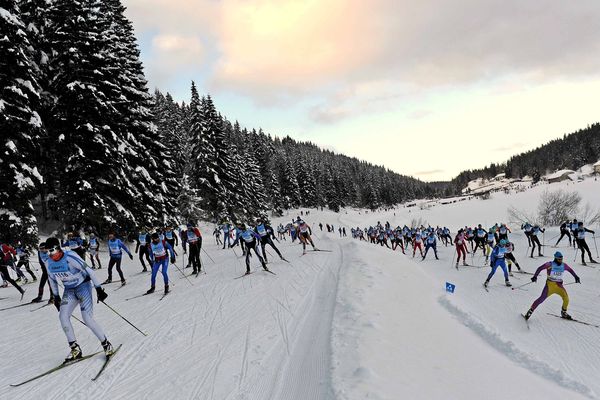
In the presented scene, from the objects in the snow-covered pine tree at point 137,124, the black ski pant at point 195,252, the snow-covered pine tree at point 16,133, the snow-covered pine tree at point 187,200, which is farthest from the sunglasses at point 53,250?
the snow-covered pine tree at point 187,200

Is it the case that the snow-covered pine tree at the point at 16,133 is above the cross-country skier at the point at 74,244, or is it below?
above

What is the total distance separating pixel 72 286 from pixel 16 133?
14129 mm

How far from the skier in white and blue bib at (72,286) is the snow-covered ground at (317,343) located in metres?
0.61

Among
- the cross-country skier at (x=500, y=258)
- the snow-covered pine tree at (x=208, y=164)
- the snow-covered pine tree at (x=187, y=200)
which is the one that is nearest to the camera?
the cross-country skier at (x=500, y=258)

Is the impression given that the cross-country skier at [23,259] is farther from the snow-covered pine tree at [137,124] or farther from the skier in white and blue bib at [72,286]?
the skier in white and blue bib at [72,286]

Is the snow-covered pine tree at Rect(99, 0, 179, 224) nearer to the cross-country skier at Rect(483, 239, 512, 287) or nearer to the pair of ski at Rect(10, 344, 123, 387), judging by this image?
the pair of ski at Rect(10, 344, 123, 387)

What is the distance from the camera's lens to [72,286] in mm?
6043

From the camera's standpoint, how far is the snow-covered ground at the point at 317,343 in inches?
203

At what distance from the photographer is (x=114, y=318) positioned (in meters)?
8.94

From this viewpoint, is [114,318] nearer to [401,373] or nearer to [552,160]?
[401,373]

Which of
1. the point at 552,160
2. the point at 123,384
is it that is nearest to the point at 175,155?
the point at 123,384

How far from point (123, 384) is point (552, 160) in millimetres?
195287

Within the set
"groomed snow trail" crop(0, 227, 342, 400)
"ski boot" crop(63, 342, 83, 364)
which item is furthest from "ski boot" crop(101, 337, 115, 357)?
"ski boot" crop(63, 342, 83, 364)

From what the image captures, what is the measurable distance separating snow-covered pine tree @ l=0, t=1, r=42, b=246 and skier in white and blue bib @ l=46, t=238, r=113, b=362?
1207 centimetres
